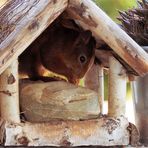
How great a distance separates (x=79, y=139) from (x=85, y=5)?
21 centimetres

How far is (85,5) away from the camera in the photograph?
76 cm

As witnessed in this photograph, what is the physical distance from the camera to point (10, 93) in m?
0.77

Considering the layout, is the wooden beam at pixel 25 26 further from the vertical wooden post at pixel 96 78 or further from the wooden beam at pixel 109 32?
the vertical wooden post at pixel 96 78

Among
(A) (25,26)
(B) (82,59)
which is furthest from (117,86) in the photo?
(A) (25,26)

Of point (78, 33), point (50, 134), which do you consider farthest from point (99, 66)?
point (50, 134)

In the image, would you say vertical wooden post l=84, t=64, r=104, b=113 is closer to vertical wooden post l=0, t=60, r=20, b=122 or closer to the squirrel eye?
the squirrel eye

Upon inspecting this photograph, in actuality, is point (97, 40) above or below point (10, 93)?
above

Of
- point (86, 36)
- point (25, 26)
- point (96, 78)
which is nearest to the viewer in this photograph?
point (25, 26)

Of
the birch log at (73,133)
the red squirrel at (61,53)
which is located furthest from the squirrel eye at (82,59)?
the birch log at (73,133)

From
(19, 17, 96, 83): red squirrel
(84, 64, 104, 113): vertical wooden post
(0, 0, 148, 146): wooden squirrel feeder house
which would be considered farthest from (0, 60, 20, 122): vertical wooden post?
(84, 64, 104, 113): vertical wooden post

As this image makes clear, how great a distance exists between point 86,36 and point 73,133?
6.3 inches

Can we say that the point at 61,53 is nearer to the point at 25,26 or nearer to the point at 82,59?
the point at 82,59

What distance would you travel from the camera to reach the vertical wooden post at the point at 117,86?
32.3 inches

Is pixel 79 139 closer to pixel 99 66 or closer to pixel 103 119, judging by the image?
pixel 103 119
